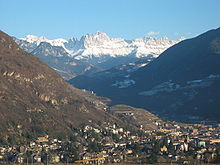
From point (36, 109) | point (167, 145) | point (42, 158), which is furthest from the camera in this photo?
point (36, 109)

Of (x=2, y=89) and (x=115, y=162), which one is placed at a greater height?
(x=2, y=89)

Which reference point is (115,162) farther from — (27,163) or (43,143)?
(43,143)

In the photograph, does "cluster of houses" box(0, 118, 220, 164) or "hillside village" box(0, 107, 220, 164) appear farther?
"cluster of houses" box(0, 118, 220, 164)

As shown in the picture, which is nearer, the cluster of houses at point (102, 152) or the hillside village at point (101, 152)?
the hillside village at point (101, 152)

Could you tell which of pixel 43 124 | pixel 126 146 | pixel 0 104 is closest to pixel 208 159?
pixel 126 146

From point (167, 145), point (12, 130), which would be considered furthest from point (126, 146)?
point (12, 130)

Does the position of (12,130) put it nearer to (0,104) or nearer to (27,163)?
(0,104)

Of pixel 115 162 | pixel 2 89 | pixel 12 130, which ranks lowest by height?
pixel 115 162

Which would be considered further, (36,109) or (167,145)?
(36,109)

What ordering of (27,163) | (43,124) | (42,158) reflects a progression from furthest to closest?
(43,124)
(42,158)
(27,163)
